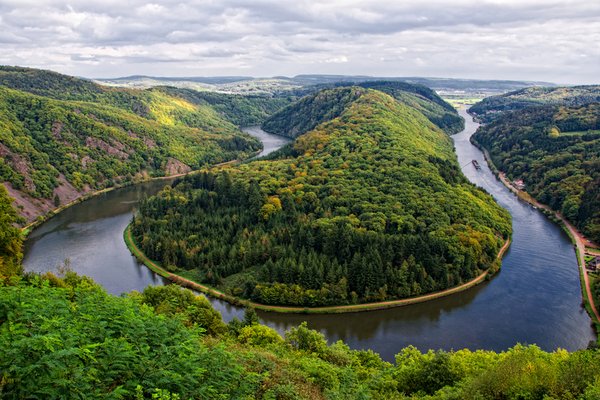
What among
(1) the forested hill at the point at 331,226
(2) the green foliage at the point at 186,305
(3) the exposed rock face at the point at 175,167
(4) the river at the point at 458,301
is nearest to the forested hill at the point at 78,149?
(3) the exposed rock face at the point at 175,167

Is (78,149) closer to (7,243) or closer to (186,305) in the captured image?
(7,243)

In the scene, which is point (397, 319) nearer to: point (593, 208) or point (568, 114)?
point (593, 208)

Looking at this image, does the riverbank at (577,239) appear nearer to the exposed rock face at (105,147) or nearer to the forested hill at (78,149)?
the forested hill at (78,149)

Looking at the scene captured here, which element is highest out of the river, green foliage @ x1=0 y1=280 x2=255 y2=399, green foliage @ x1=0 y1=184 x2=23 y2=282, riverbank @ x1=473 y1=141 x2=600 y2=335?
green foliage @ x1=0 y1=280 x2=255 y2=399

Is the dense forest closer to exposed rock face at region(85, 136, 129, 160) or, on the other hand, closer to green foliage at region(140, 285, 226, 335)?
green foliage at region(140, 285, 226, 335)

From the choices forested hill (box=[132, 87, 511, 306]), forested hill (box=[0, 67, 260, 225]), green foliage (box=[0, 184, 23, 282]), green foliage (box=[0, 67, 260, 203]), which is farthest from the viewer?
green foliage (box=[0, 67, 260, 203])

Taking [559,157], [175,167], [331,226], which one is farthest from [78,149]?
[559,157]

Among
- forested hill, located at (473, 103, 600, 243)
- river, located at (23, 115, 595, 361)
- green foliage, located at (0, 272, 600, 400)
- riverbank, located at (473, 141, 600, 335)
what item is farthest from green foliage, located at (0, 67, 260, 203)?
riverbank, located at (473, 141, 600, 335)
